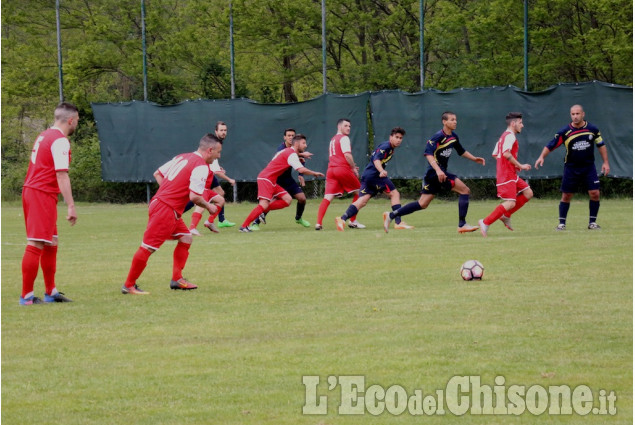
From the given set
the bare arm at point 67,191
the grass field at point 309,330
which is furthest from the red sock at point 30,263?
the bare arm at point 67,191

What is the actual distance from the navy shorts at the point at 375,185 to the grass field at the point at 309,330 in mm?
3640

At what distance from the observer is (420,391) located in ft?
20.7

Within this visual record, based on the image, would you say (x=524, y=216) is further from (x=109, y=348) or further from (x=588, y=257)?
(x=109, y=348)

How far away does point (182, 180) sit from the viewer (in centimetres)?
1116

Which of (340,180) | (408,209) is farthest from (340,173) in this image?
(408,209)

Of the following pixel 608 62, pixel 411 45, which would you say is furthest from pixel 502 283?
pixel 411 45

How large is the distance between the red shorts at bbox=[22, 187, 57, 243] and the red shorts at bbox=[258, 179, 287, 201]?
375 inches

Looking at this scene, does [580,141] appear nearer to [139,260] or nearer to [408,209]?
[408,209]

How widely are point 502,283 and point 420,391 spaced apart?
4.90 metres

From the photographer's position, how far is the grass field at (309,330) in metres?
6.31

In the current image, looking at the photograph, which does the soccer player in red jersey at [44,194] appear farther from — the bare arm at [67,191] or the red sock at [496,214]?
the red sock at [496,214]

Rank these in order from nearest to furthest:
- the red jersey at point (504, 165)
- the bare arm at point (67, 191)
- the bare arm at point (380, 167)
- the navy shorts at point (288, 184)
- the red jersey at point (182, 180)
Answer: the bare arm at point (67, 191) < the red jersey at point (182, 180) < the red jersey at point (504, 165) < the bare arm at point (380, 167) < the navy shorts at point (288, 184)

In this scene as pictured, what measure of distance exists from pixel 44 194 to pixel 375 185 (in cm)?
955

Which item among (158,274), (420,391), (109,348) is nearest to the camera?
(420,391)
